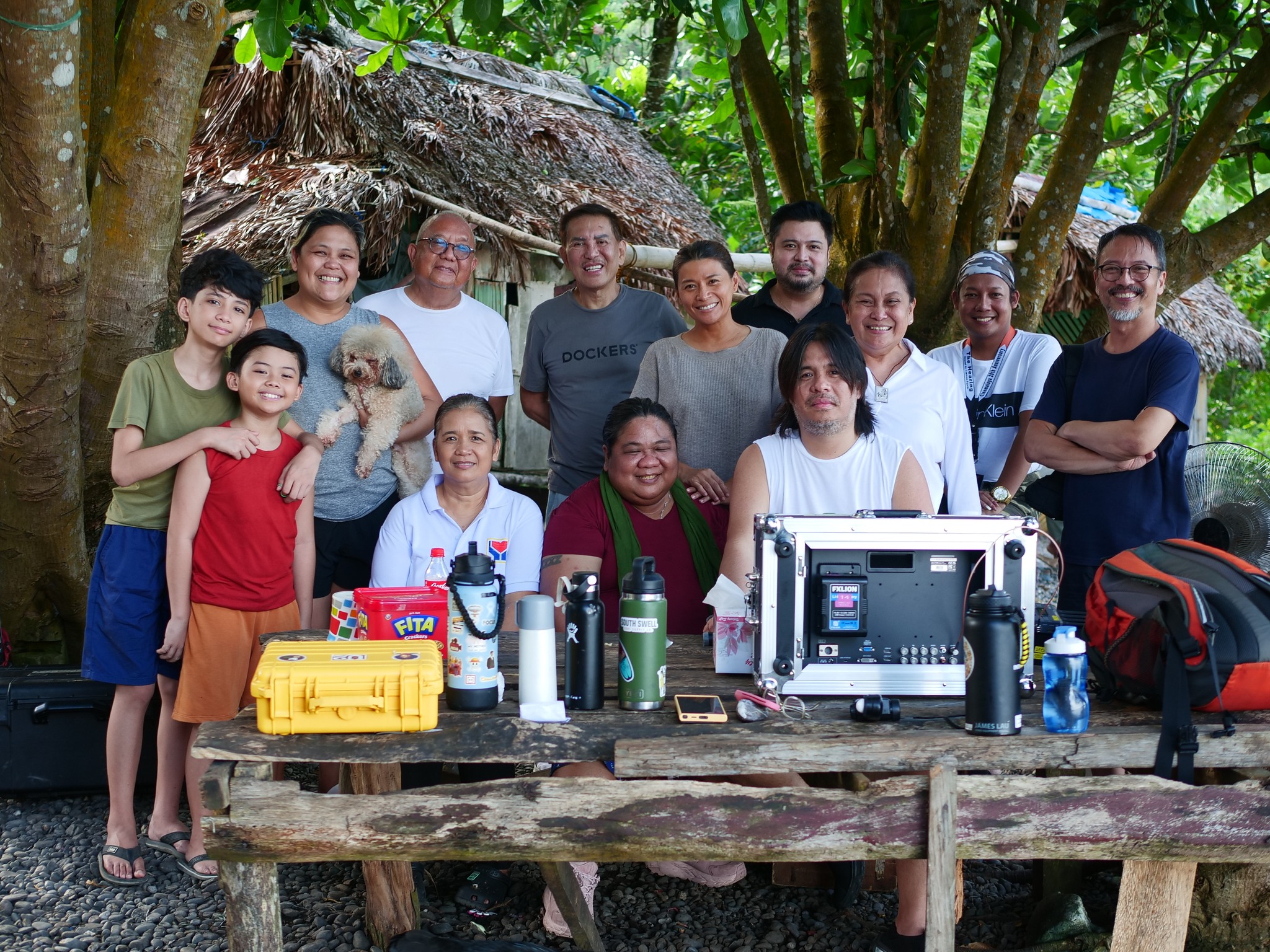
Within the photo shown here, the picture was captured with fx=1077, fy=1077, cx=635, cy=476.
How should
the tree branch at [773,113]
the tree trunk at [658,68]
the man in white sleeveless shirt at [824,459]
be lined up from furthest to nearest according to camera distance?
1. the tree trunk at [658,68]
2. the tree branch at [773,113]
3. the man in white sleeveless shirt at [824,459]

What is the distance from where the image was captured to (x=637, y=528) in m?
3.58

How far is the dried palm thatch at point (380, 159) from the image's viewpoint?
6.66 meters

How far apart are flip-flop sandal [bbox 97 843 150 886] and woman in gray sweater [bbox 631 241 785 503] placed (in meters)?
2.29

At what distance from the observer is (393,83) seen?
7520mm

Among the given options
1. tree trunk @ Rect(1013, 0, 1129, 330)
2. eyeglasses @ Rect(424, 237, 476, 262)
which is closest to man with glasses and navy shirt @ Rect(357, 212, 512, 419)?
eyeglasses @ Rect(424, 237, 476, 262)

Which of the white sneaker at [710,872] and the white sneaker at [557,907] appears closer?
the white sneaker at [557,907]

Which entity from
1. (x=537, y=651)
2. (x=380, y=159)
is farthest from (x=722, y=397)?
(x=380, y=159)

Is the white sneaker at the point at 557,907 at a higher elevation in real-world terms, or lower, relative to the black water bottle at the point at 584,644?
lower

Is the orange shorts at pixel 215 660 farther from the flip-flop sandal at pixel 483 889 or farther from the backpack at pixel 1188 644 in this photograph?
the backpack at pixel 1188 644

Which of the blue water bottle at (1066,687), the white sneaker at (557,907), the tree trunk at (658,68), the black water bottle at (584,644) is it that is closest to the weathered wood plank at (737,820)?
the blue water bottle at (1066,687)

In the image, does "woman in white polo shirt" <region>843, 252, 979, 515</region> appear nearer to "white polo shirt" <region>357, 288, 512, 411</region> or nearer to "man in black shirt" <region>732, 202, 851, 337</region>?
"man in black shirt" <region>732, 202, 851, 337</region>

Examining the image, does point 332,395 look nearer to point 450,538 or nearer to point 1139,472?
point 450,538

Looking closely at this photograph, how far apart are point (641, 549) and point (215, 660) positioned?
1404 millimetres

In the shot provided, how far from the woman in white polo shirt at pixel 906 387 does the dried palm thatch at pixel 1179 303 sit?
16.0 feet
